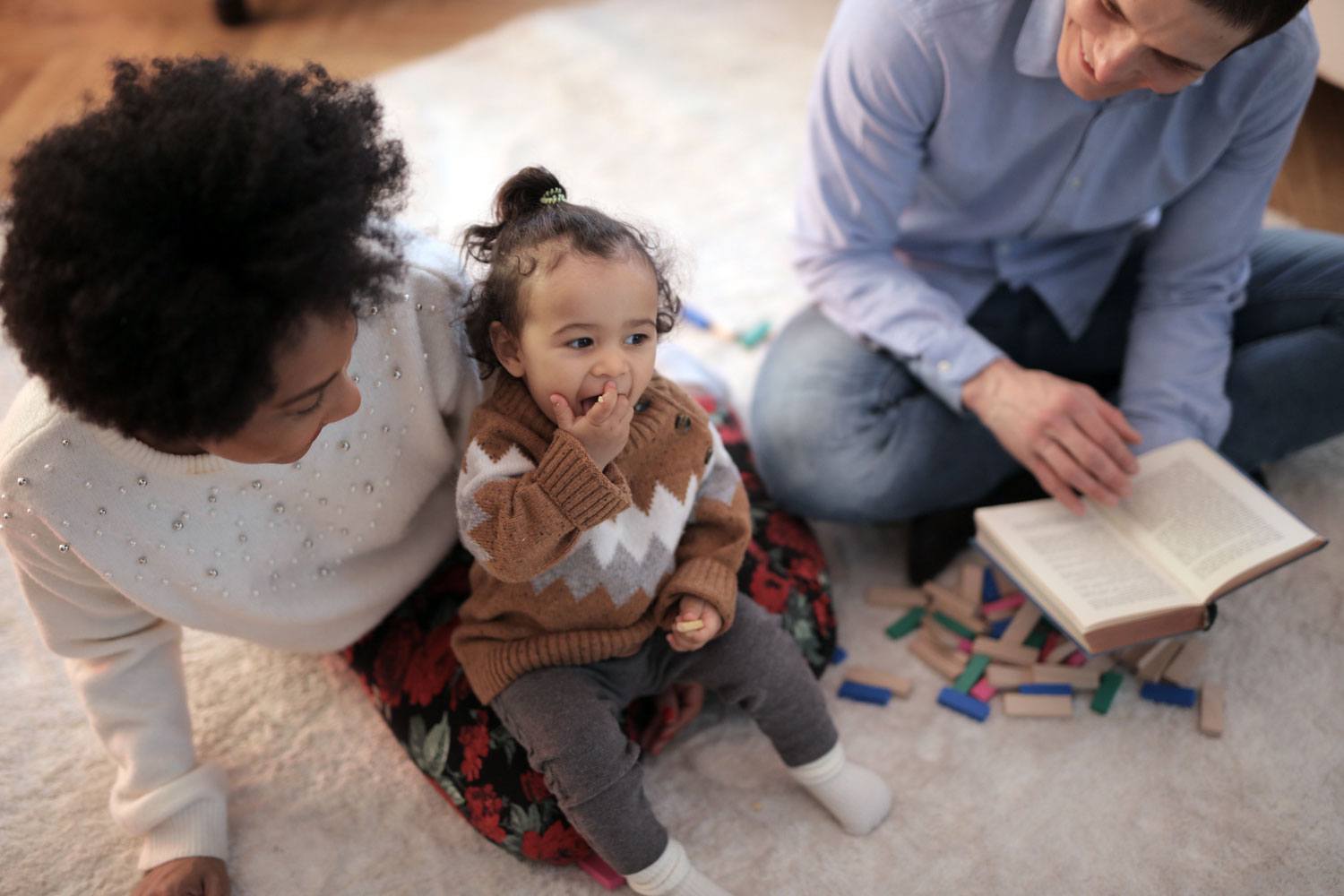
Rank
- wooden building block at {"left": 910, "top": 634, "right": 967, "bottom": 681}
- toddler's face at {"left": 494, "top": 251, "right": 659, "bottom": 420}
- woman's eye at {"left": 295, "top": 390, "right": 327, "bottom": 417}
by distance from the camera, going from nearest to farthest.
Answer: woman's eye at {"left": 295, "top": 390, "right": 327, "bottom": 417}
toddler's face at {"left": 494, "top": 251, "right": 659, "bottom": 420}
wooden building block at {"left": 910, "top": 634, "right": 967, "bottom": 681}

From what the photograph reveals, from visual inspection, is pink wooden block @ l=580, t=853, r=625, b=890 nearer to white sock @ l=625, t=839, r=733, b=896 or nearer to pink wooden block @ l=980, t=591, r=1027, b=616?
white sock @ l=625, t=839, r=733, b=896

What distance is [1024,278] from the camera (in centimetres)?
155

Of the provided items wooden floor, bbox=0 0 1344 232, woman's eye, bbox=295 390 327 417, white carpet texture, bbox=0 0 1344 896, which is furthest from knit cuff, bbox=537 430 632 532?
wooden floor, bbox=0 0 1344 232

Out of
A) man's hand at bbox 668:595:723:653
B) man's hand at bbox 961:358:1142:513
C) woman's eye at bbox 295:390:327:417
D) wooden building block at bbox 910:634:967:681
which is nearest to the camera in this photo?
woman's eye at bbox 295:390:327:417

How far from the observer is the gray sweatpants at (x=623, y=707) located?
1104mm

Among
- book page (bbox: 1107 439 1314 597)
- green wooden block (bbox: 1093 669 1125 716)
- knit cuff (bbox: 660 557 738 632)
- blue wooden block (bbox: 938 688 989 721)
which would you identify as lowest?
blue wooden block (bbox: 938 688 989 721)

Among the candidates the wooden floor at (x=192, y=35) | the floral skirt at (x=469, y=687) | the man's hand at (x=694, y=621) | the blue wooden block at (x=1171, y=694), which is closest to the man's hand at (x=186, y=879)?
the floral skirt at (x=469, y=687)

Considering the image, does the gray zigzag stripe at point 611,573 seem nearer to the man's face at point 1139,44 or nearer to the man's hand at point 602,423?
the man's hand at point 602,423

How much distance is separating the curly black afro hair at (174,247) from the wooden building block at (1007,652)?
3.26 feet

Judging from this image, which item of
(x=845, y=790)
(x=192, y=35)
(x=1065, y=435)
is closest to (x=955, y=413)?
(x=1065, y=435)

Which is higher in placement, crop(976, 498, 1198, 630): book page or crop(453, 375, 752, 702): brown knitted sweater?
crop(453, 375, 752, 702): brown knitted sweater

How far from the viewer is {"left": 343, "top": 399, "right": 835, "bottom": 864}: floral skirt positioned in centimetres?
120

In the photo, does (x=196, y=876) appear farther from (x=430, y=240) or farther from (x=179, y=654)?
(x=430, y=240)

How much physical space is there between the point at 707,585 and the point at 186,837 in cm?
66
